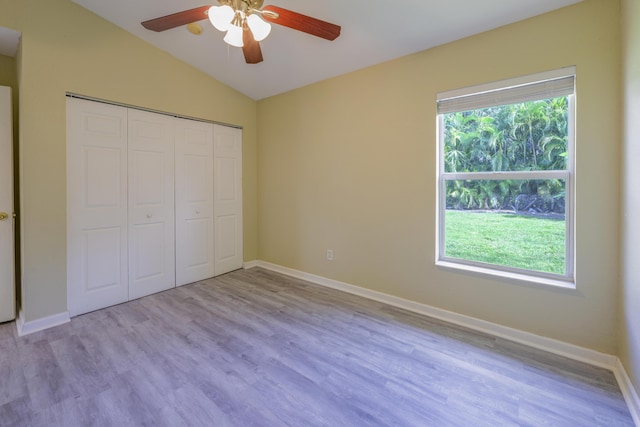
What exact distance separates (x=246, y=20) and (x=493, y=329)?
2842 millimetres

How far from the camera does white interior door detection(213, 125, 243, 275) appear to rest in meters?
3.69

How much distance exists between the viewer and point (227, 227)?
3840 mm

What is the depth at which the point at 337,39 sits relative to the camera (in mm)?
2490

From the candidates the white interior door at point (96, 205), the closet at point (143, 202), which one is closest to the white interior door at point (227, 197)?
the closet at point (143, 202)

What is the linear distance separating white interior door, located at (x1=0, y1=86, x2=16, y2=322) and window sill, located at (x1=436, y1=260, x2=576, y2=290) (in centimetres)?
380

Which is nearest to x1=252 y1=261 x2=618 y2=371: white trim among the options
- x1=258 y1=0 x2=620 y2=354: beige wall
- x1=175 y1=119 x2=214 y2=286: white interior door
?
x1=258 y1=0 x2=620 y2=354: beige wall

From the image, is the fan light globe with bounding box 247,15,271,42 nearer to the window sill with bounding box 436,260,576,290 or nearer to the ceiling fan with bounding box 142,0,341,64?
the ceiling fan with bounding box 142,0,341,64

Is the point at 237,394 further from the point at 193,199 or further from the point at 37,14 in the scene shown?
the point at 37,14

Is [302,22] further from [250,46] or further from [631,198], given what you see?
[631,198]

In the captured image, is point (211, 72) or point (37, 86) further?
point (211, 72)

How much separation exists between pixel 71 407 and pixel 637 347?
3091 millimetres

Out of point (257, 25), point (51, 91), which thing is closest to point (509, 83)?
point (257, 25)

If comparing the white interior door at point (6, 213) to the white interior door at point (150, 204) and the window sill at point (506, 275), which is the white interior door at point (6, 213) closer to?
the white interior door at point (150, 204)

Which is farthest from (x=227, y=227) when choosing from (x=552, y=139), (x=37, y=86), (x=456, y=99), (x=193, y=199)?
(x=552, y=139)
